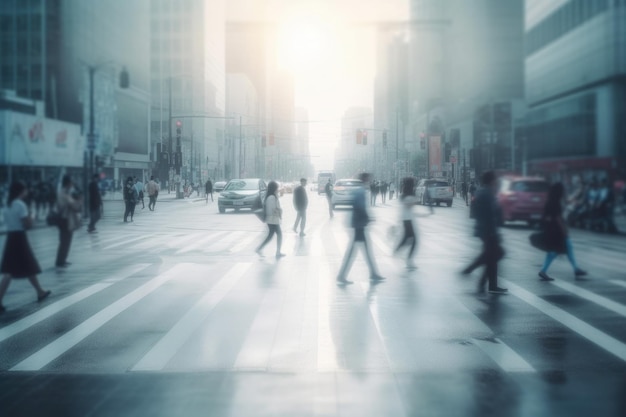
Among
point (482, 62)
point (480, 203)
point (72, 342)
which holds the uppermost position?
point (482, 62)

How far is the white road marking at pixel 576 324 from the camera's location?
8.13 metres

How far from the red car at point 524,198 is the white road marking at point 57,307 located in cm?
1696

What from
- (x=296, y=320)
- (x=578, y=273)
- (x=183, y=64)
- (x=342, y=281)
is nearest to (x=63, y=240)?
(x=342, y=281)

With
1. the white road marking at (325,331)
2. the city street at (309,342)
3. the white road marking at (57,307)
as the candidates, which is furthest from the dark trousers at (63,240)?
the white road marking at (325,331)

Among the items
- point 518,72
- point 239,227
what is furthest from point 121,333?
point 518,72

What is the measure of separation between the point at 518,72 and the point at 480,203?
25705 millimetres

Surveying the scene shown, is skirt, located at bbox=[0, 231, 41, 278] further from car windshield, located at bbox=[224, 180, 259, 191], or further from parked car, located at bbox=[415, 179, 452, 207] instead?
parked car, located at bbox=[415, 179, 452, 207]

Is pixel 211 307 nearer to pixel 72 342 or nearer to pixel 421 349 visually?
pixel 72 342

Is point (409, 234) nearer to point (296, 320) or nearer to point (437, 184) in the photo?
point (296, 320)

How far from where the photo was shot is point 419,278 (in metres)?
14.2

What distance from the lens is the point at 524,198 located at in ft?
93.4

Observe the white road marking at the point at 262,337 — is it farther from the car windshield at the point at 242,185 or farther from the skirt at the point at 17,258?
the car windshield at the point at 242,185

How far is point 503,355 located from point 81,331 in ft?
15.8

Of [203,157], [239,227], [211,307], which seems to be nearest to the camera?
[211,307]
